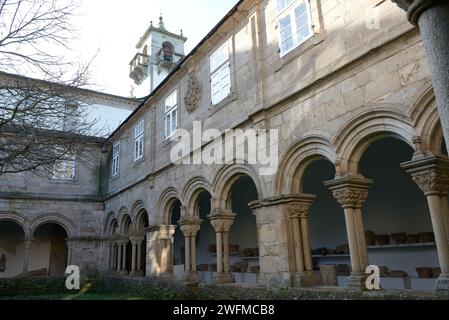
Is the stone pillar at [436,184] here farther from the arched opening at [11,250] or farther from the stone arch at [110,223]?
the arched opening at [11,250]

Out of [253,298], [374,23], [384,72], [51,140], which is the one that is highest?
[374,23]

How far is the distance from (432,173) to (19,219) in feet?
44.1

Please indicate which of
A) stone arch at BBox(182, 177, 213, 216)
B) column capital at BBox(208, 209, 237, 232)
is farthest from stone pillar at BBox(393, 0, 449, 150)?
stone arch at BBox(182, 177, 213, 216)

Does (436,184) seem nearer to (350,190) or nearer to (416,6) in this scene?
(350,190)

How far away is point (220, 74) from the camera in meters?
8.55

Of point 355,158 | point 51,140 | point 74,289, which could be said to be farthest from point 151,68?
point 355,158

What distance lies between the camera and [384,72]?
5.06 metres

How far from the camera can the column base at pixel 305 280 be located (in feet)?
19.3

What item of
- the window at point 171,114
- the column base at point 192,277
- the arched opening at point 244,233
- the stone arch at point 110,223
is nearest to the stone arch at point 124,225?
the stone arch at point 110,223

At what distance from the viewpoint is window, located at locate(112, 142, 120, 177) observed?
1440 centimetres

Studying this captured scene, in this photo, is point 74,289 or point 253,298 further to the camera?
point 74,289

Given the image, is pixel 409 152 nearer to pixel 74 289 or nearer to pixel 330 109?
pixel 330 109

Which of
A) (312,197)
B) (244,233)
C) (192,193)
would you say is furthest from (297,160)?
(244,233)

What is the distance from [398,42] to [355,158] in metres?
1.58
